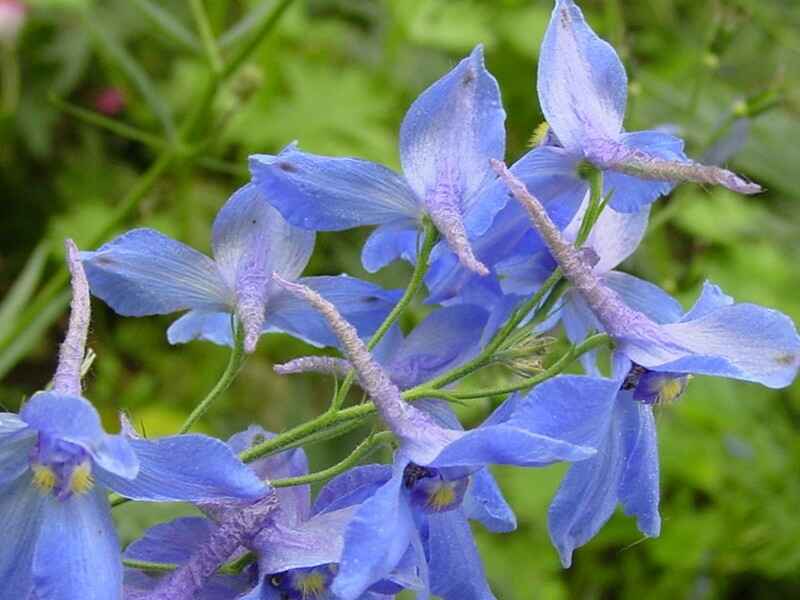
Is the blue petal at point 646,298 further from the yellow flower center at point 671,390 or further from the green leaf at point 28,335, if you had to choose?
the green leaf at point 28,335

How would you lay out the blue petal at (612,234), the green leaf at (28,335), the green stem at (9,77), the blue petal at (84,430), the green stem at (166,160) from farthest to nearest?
the green stem at (9,77)
the green stem at (166,160)
the green leaf at (28,335)
the blue petal at (612,234)
the blue petal at (84,430)

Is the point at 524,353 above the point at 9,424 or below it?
below

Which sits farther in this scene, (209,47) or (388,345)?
(209,47)

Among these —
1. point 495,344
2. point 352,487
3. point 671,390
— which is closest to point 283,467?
point 352,487

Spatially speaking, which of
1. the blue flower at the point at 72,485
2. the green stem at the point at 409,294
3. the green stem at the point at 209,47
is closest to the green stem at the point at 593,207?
the green stem at the point at 409,294

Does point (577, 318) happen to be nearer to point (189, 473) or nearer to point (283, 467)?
point (283, 467)

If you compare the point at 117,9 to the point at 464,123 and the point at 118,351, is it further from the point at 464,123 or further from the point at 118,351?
the point at 464,123

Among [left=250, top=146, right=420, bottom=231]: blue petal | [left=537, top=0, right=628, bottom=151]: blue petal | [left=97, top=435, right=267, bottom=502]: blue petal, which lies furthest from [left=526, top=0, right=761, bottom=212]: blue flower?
[left=97, top=435, right=267, bottom=502]: blue petal
